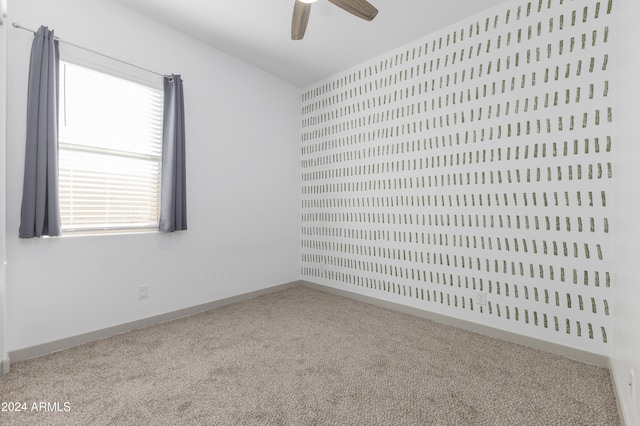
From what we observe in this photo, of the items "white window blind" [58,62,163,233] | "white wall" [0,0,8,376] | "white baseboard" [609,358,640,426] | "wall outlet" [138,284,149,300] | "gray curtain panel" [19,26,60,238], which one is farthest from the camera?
"wall outlet" [138,284,149,300]

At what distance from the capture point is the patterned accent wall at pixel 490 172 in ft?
6.40

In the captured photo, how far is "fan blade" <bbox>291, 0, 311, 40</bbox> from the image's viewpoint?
1.83m

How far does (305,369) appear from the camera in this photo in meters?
1.85

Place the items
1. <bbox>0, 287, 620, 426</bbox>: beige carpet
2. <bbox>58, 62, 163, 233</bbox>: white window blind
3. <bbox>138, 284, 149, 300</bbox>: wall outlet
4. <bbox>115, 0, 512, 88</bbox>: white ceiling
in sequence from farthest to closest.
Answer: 1. <bbox>138, 284, 149, 300</bbox>: wall outlet
2. <bbox>115, 0, 512, 88</bbox>: white ceiling
3. <bbox>58, 62, 163, 233</bbox>: white window blind
4. <bbox>0, 287, 620, 426</bbox>: beige carpet

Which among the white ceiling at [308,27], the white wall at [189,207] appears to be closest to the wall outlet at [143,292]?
the white wall at [189,207]

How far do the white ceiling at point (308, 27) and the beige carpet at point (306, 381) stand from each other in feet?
8.71

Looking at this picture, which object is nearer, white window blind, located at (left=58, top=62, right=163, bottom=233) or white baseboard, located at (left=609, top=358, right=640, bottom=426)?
white baseboard, located at (left=609, top=358, right=640, bottom=426)

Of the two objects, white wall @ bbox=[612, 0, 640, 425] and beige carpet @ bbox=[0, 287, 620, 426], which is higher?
white wall @ bbox=[612, 0, 640, 425]

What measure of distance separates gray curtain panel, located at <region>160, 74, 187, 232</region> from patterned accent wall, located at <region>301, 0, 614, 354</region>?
5.62 ft

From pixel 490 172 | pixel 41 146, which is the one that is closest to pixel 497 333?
pixel 490 172

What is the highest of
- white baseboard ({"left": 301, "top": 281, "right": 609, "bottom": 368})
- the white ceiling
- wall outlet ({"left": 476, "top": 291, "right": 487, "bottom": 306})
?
the white ceiling

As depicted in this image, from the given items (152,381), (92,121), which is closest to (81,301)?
(152,381)

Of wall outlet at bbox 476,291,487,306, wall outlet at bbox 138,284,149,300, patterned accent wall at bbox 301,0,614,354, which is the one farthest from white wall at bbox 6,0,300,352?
wall outlet at bbox 476,291,487,306

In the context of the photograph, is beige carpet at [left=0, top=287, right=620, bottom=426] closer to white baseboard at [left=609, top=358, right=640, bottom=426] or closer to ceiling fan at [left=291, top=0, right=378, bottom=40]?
white baseboard at [left=609, top=358, right=640, bottom=426]
